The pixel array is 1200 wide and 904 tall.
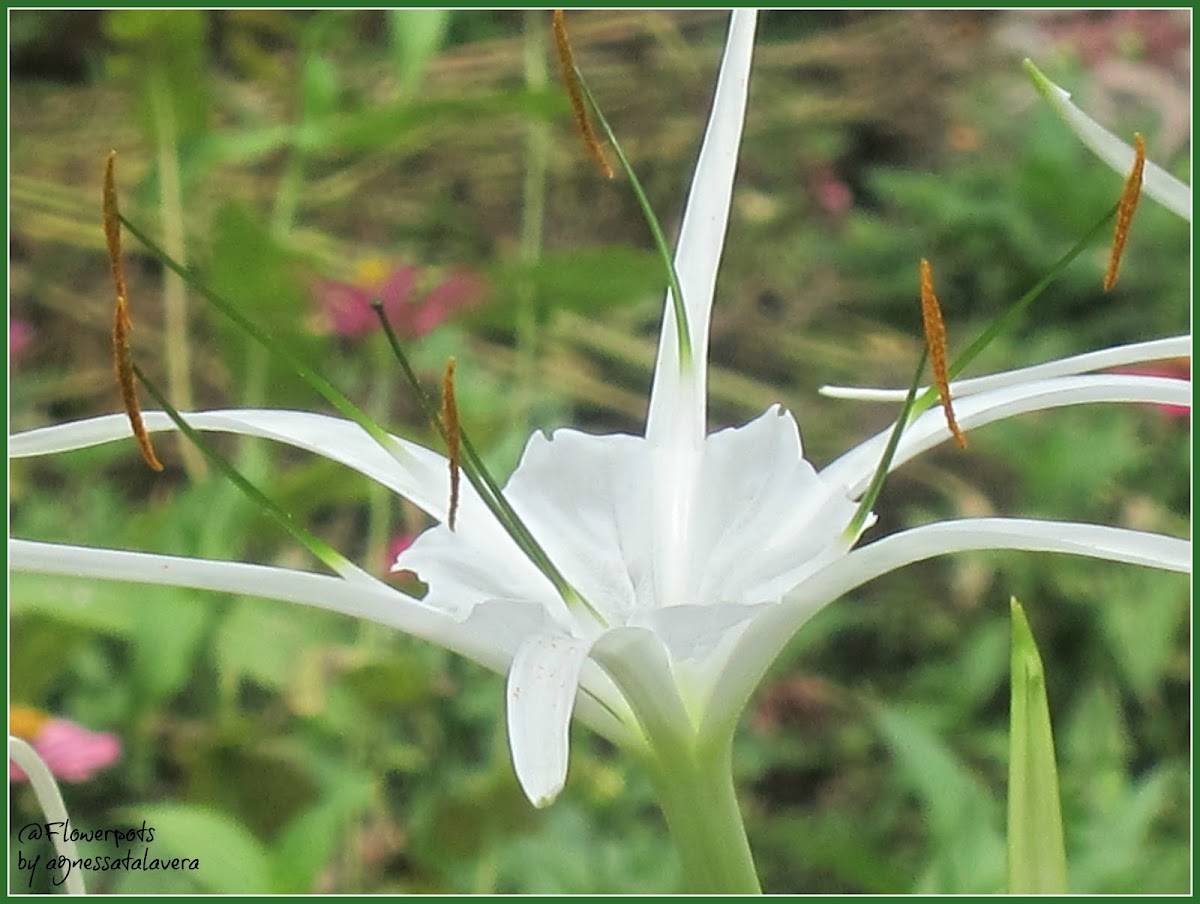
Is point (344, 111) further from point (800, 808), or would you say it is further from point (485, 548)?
point (485, 548)

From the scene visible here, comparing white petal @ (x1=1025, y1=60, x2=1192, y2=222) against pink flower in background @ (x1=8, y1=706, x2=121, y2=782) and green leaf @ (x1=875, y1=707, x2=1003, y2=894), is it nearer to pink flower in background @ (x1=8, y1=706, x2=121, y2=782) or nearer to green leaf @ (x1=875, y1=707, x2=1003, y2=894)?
green leaf @ (x1=875, y1=707, x2=1003, y2=894)

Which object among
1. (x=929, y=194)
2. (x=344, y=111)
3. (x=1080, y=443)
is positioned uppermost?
(x=929, y=194)

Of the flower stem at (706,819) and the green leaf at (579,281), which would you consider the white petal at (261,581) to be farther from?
the green leaf at (579,281)

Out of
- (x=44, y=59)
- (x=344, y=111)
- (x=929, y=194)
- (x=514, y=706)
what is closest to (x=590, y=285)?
(x=344, y=111)

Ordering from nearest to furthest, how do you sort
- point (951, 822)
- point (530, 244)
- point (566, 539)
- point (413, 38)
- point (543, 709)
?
point (543, 709)
point (566, 539)
point (951, 822)
point (413, 38)
point (530, 244)

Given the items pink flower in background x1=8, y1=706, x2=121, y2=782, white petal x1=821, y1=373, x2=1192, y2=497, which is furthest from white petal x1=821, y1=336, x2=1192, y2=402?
pink flower in background x1=8, y1=706, x2=121, y2=782

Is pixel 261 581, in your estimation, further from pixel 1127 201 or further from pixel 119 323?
pixel 1127 201

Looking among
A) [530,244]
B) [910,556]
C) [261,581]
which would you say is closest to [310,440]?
[261,581]
